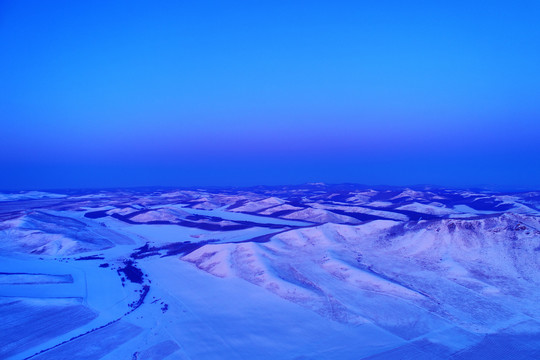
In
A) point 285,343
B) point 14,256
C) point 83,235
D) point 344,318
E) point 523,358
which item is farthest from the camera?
point 83,235

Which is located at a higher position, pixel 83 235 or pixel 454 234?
pixel 454 234

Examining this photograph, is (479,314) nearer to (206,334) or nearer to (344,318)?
(344,318)

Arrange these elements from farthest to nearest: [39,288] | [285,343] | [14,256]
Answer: [14,256] < [39,288] < [285,343]

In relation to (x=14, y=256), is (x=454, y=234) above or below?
above

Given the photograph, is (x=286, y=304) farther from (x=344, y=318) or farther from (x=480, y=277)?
(x=480, y=277)

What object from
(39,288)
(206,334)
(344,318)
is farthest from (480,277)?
(39,288)

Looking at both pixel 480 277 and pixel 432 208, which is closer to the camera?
pixel 480 277

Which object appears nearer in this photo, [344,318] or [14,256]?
[344,318]

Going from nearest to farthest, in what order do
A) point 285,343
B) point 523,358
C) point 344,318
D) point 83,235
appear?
point 523,358
point 285,343
point 344,318
point 83,235

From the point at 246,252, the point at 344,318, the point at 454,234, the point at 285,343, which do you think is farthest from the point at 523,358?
the point at 246,252
